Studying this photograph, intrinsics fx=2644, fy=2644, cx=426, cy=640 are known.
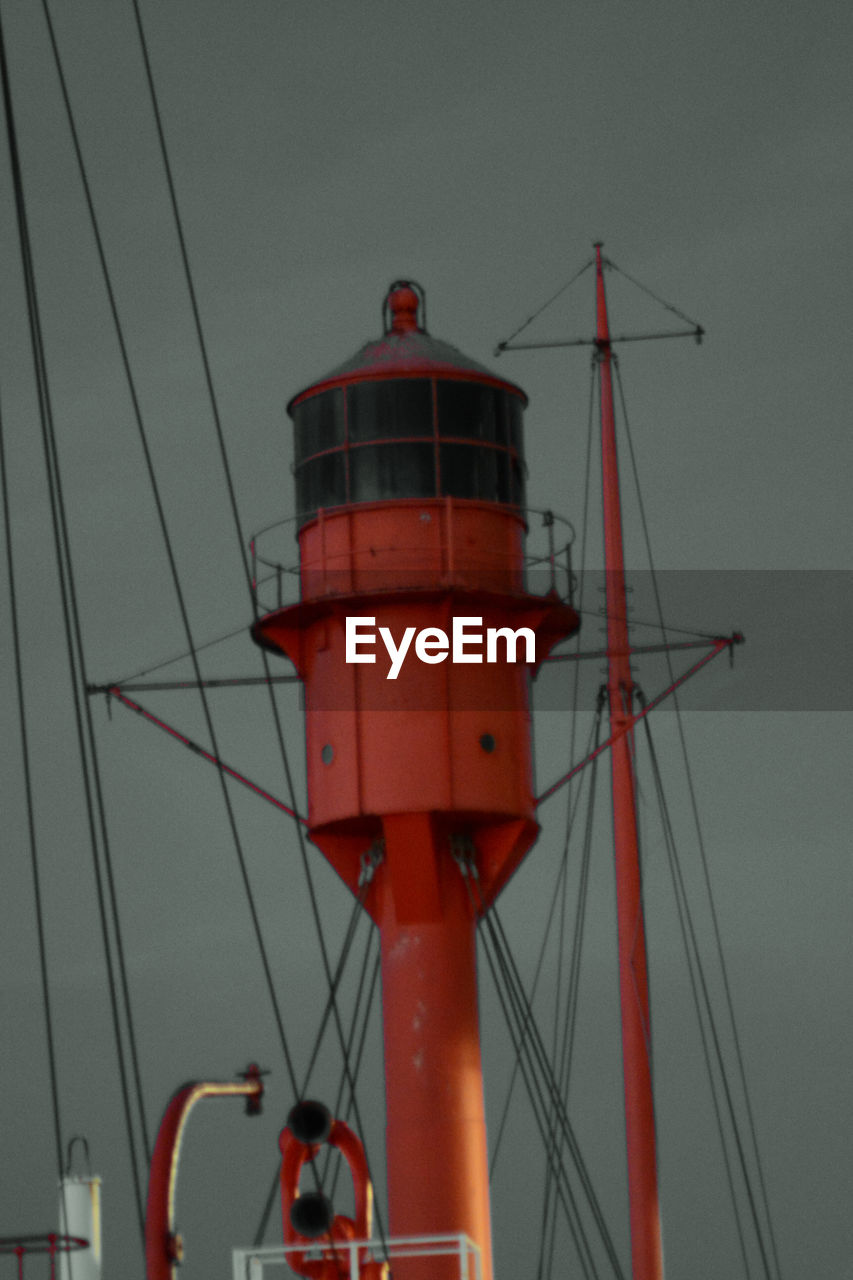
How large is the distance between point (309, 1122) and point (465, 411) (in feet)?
35.5

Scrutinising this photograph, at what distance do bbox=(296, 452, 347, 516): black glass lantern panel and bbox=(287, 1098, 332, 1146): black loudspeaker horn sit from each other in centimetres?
972

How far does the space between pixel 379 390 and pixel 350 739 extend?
14.2 feet

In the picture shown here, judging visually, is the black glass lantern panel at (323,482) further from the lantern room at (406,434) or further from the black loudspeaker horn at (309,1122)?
the black loudspeaker horn at (309,1122)

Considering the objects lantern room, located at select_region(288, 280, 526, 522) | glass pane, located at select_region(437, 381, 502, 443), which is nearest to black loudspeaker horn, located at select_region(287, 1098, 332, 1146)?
lantern room, located at select_region(288, 280, 526, 522)

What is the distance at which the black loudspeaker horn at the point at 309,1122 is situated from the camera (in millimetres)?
24531

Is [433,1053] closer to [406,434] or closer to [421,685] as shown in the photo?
[421,685]

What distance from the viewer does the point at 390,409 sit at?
32.3 meters

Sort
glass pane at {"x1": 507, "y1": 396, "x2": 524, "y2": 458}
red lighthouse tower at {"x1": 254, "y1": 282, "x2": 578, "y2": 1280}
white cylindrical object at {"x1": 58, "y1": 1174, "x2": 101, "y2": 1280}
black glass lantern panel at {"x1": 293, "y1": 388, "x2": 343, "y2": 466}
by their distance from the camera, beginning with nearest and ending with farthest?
white cylindrical object at {"x1": 58, "y1": 1174, "x2": 101, "y2": 1280}, red lighthouse tower at {"x1": 254, "y1": 282, "x2": 578, "y2": 1280}, black glass lantern panel at {"x1": 293, "y1": 388, "x2": 343, "y2": 466}, glass pane at {"x1": 507, "y1": 396, "x2": 524, "y2": 458}

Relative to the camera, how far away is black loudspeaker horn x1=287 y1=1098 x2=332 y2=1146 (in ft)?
80.5

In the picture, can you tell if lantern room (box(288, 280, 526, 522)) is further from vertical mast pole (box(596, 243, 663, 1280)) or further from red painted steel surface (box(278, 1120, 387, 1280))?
red painted steel surface (box(278, 1120, 387, 1280))

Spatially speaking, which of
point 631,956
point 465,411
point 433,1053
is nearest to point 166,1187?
point 433,1053

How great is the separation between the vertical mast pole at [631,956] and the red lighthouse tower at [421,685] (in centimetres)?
428

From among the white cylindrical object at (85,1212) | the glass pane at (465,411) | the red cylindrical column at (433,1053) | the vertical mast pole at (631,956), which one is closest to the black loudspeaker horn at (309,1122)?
the white cylindrical object at (85,1212)

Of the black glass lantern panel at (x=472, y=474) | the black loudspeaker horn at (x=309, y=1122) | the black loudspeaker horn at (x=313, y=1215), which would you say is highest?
the black glass lantern panel at (x=472, y=474)
